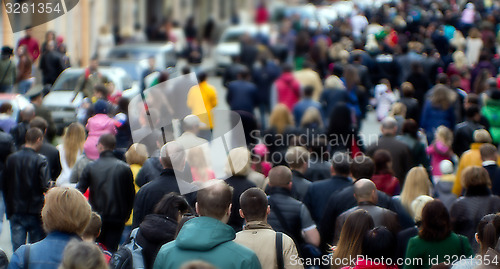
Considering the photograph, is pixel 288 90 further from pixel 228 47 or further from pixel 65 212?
pixel 228 47

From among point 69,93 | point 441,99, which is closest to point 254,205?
point 441,99

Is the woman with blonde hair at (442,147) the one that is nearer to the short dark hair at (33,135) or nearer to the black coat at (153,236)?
the short dark hair at (33,135)

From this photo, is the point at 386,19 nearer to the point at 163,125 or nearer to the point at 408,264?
the point at 163,125

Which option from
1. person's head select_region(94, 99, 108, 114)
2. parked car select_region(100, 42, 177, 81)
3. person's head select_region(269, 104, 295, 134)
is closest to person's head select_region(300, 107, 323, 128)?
person's head select_region(269, 104, 295, 134)

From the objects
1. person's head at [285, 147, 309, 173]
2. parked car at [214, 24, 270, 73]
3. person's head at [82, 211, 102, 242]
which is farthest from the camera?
parked car at [214, 24, 270, 73]

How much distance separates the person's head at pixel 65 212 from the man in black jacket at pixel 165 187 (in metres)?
2.19

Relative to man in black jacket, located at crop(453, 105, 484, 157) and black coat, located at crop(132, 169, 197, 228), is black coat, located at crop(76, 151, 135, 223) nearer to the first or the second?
black coat, located at crop(132, 169, 197, 228)

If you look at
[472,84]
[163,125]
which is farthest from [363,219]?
[472,84]

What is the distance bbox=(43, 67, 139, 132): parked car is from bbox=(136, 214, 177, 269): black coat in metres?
9.68

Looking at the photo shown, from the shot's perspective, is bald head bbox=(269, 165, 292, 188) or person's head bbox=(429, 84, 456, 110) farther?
person's head bbox=(429, 84, 456, 110)

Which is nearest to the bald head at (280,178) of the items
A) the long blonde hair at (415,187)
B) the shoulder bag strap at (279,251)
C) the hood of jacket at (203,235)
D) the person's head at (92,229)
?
the long blonde hair at (415,187)

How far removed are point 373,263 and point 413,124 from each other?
557cm

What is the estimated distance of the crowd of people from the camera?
18.8 ft

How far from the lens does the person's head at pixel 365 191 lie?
775 centimetres
